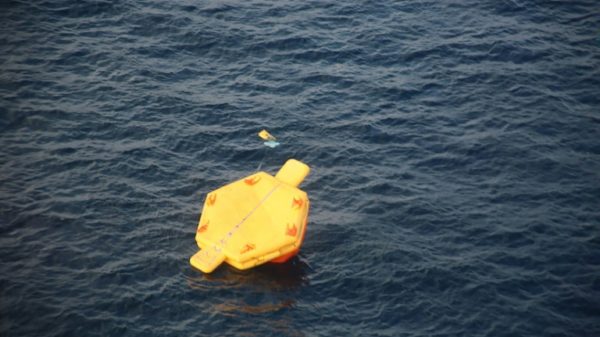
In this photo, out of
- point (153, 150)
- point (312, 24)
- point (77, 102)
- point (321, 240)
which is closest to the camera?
point (321, 240)

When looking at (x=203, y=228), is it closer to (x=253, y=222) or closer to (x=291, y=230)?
(x=253, y=222)

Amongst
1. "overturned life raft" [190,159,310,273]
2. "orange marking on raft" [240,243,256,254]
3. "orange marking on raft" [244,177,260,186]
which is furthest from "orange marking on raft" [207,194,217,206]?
"orange marking on raft" [240,243,256,254]

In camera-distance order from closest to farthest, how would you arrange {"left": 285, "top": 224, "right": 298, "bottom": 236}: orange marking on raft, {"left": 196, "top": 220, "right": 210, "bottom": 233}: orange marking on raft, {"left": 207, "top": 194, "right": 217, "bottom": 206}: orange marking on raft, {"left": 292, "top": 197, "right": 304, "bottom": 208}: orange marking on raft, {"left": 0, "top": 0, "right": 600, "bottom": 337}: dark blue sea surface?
{"left": 0, "top": 0, "right": 600, "bottom": 337}: dark blue sea surface
{"left": 285, "top": 224, "right": 298, "bottom": 236}: orange marking on raft
{"left": 196, "top": 220, "right": 210, "bottom": 233}: orange marking on raft
{"left": 292, "top": 197, "right": 304, "bottom": 208}: orange marking on raft
{"left": 207, "top": 194, "right": 217, "bottom": 206}: orange marking on raft

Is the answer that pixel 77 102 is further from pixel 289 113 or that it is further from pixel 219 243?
pixel 219 243

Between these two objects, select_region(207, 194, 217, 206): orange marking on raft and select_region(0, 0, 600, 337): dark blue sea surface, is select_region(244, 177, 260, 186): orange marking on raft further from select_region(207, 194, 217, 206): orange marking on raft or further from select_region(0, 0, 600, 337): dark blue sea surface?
select_region(0, 0, 600, 337): dark blue sea surface

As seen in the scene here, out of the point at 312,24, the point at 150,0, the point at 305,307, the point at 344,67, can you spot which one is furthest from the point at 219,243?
the point at 150,0

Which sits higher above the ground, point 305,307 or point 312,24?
point 312,24
